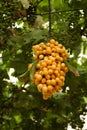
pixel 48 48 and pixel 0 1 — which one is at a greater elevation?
pixel 0 1

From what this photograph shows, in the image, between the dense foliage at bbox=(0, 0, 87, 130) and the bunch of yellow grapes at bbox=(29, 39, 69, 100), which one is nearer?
the bunch of yellow grapes at bbox=(29, 39, 69, 100)

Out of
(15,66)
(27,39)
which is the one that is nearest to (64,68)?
(27,39)

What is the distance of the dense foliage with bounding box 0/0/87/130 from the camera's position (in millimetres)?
2176

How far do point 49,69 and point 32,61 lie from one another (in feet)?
3.54

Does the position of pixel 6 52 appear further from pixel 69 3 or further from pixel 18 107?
pixel 69 3

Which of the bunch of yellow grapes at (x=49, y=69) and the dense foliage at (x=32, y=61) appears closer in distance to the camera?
the bunch of yellow grapes at (x=49, y=69)

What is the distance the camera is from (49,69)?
1.31 metres

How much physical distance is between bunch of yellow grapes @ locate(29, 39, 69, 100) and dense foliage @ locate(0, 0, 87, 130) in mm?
603

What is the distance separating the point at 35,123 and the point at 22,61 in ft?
2.36

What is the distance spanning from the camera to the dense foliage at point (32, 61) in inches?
85.7

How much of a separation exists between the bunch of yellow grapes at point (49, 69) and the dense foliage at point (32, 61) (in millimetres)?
603

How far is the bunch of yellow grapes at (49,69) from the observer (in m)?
1.27

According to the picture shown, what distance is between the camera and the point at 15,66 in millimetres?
2299

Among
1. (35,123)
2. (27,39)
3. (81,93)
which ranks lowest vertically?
(35,123)
